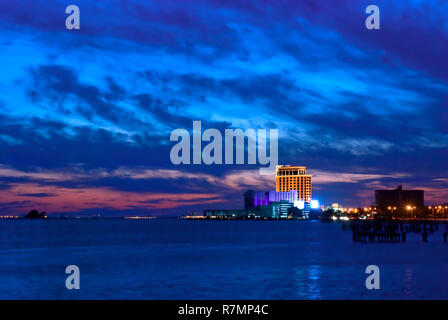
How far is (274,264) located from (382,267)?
1217 centimetres

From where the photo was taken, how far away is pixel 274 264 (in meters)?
64.8
